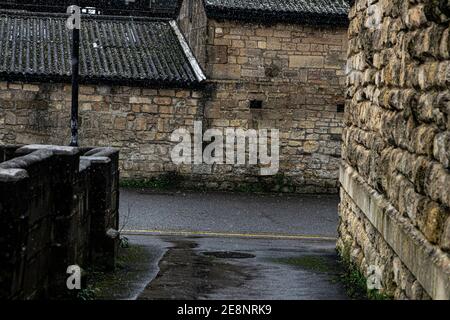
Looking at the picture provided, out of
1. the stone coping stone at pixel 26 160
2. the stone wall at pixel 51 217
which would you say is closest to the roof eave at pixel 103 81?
the stone wall at pixel 51 217

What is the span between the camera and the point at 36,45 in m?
20.8

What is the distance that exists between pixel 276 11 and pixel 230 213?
5.86m

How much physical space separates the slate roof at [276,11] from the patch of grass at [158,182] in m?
3.79

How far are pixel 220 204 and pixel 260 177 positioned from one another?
2.85 metres

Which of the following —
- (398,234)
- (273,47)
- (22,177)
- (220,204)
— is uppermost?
(273,47)

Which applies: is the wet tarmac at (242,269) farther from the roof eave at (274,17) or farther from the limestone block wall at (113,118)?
the roof eave at (274,17)

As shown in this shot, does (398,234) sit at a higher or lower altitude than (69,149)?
lower

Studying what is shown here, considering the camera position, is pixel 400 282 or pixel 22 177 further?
pixel 400 282

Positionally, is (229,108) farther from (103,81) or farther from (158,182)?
(103,81)

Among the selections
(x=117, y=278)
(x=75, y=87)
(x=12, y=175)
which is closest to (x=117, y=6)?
(x=75, y=87)

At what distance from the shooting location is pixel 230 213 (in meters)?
15.8

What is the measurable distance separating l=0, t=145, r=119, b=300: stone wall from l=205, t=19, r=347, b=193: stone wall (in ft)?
31.7

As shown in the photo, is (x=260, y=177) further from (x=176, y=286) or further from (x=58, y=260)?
(x=58, y=260)

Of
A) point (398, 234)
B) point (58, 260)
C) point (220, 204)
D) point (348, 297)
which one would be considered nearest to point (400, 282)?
point (398, 234)
